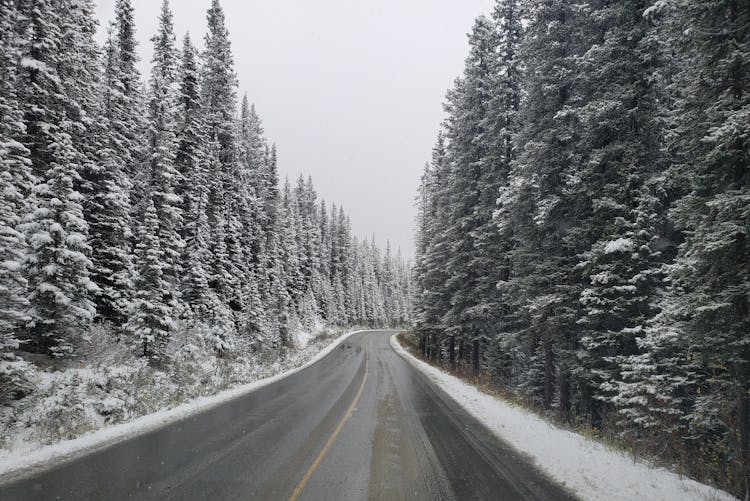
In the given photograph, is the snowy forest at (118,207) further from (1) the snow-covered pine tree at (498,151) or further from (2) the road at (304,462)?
(1) the snow-covered pine tree at (498,151)

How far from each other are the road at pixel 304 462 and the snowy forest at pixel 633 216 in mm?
3620

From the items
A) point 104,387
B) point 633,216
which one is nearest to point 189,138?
point 104,387

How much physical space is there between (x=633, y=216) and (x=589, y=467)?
6725 millimetres

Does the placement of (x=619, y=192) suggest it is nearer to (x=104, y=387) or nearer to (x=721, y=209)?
(x=721, y=209)

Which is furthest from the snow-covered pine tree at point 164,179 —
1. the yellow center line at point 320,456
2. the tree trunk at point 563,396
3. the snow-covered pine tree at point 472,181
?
the tree trunk at point 563,396

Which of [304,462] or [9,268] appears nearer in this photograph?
[304,462]

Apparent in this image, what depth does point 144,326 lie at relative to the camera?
1638cm

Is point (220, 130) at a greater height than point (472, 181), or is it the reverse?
point (220, 130)

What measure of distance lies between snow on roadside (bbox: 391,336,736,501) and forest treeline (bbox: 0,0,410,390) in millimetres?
11862

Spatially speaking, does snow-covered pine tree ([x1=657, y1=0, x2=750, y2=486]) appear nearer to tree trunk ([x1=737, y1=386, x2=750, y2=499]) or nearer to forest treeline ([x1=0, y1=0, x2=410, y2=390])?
tree trunk ([x1=737, y1=386, x2=750, y2=499])

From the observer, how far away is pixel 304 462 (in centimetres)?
740

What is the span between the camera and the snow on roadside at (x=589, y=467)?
629 cm

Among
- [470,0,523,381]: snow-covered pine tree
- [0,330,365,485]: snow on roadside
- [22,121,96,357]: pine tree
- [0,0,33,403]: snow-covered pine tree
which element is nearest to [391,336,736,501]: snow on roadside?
[470,0,523,381]: snow-covered pine tree

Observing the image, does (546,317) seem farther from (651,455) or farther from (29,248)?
(29,248)
